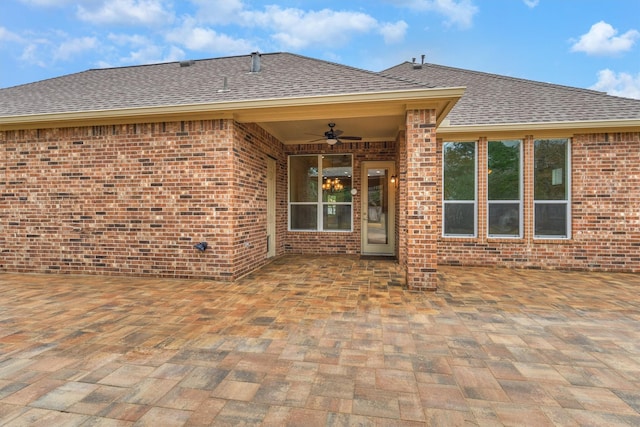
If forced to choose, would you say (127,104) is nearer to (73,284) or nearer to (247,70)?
(247,70)

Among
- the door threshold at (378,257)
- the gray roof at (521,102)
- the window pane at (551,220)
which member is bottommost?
the door threshold at (378,257)

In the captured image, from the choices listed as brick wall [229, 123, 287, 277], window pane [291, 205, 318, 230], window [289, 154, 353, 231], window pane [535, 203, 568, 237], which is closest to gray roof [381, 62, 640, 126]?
window pane [535, 203, 568, 237]

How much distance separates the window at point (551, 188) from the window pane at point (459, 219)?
3.87 feet

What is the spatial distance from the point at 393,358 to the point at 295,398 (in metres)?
0.90

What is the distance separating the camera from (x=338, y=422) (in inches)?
66.9

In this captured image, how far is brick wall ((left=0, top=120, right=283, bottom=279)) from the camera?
5020mm

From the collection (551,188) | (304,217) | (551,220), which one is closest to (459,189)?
(551,188)

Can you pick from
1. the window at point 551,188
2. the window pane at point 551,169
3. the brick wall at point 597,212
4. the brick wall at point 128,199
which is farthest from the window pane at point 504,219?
the brick wall at point 128,199

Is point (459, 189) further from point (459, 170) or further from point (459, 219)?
point (459, 219)

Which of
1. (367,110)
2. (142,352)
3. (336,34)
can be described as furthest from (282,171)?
(336,34)

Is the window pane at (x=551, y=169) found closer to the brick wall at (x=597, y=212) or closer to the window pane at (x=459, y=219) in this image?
the brick wall at (x=597, y=212)

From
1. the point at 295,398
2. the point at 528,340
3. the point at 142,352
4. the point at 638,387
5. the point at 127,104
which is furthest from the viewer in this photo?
the point at 127,104

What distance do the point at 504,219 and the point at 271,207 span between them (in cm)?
495

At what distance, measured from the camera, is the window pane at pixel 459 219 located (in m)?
6.40
